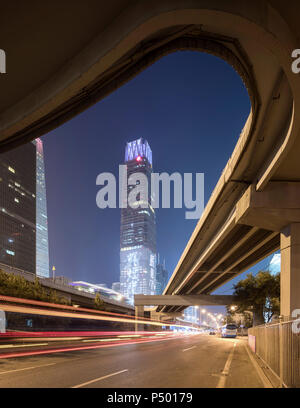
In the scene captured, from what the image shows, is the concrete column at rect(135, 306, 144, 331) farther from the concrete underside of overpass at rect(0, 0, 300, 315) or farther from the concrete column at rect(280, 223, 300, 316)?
the concrete underside of overpass at rect(0, 0, 300, 315)

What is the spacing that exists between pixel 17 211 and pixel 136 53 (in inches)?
6111

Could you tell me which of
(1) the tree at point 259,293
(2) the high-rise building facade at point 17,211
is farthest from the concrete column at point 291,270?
(2) the high-rise building facade at point 17,211

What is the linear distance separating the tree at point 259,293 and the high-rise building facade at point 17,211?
97633 millimetres

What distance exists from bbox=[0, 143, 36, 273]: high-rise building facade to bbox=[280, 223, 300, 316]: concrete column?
126358 mm

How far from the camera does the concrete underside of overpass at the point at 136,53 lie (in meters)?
7.02

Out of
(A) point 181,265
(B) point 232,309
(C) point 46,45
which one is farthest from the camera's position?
(B) point 232,309

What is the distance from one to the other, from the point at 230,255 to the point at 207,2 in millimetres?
30405

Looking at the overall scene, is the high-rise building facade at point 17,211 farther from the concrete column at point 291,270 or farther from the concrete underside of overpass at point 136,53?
the concrete underside of overpass at point 136,53

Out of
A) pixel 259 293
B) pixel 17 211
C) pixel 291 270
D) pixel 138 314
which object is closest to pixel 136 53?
pixel 291 270

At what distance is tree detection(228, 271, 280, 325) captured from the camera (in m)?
52.6

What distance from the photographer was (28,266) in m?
151

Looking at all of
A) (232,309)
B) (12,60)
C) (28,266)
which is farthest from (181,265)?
(28,266)
